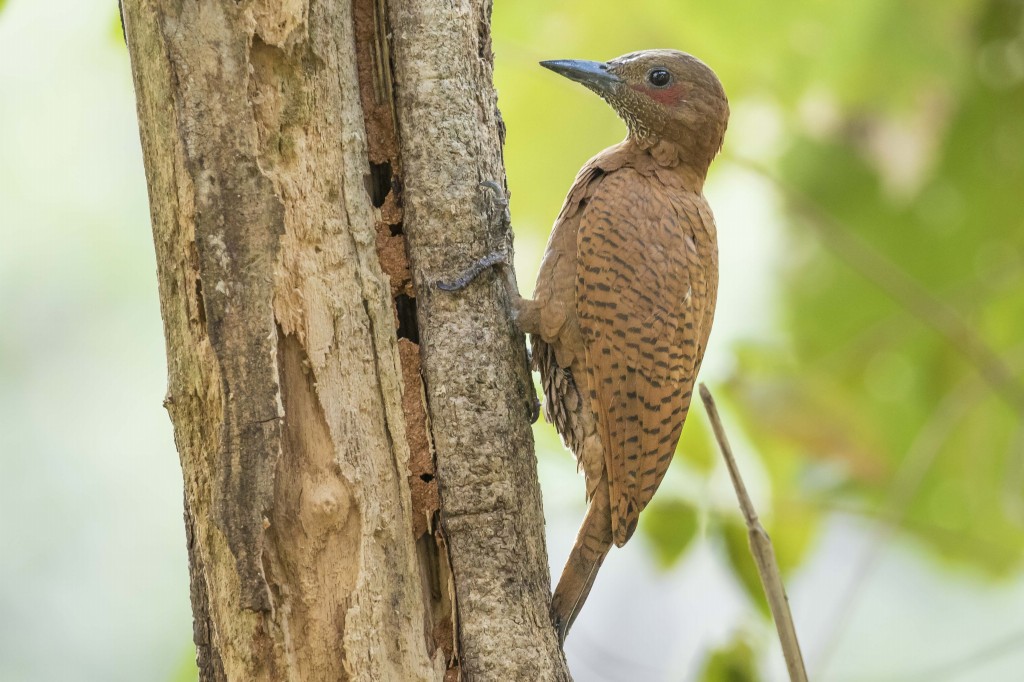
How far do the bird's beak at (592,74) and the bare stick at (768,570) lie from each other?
1659mm

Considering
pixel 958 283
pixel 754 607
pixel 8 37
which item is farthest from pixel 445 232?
pixel 958 283

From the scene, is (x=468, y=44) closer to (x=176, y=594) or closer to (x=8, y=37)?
(x=8, y=37)

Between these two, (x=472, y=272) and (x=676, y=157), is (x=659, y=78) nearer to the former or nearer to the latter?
(x=676, y=157)

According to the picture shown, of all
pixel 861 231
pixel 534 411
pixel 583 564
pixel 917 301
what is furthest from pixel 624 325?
pixel 861 231

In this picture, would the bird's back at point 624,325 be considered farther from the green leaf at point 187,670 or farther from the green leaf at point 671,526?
the green leaf at point 187,670

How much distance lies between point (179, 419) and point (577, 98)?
8.50ft

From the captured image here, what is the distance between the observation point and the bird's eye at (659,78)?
389 cm

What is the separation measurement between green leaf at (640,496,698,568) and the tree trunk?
92 centimetres

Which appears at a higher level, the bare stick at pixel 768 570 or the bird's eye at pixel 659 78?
the bird's eye at pixel 659 78

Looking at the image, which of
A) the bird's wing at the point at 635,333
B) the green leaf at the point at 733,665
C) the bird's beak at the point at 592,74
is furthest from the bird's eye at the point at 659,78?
the green leaf at the point at 733,665

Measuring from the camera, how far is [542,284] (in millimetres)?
3570

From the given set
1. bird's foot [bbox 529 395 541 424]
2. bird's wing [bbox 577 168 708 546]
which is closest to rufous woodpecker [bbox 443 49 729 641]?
bird's wing [bbox 577 168 708 546]

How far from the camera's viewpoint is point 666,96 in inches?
152

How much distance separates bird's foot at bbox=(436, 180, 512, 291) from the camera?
295 cm
